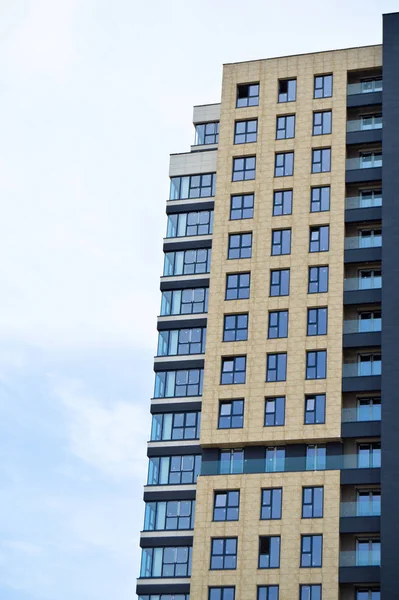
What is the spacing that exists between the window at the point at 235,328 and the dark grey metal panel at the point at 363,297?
6854mm

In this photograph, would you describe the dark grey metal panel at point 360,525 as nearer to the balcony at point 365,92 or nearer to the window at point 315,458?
the window at point 315,458

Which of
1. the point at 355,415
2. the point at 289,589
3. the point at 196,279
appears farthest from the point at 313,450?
the point at 196,279

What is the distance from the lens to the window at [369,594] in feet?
266

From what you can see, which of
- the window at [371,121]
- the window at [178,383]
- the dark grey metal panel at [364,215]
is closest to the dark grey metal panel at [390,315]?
the dark grey metal panel at [364,215]

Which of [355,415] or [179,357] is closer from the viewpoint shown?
[355,415]

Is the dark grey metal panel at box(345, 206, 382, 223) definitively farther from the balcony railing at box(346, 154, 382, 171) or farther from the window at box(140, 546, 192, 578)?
the window at box(140, 546, 192, 578)

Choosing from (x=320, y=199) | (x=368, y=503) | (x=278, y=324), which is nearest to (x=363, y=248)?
(x=320, y=199)

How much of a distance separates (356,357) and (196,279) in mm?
13424

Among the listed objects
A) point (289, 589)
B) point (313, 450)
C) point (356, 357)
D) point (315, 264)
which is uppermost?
point (315, 264)

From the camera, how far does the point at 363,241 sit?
91375mm

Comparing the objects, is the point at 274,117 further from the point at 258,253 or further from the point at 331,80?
the point at 258,253

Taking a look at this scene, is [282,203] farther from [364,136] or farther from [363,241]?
[364,136]

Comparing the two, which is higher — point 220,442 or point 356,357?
point 356,357

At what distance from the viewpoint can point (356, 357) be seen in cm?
8850
